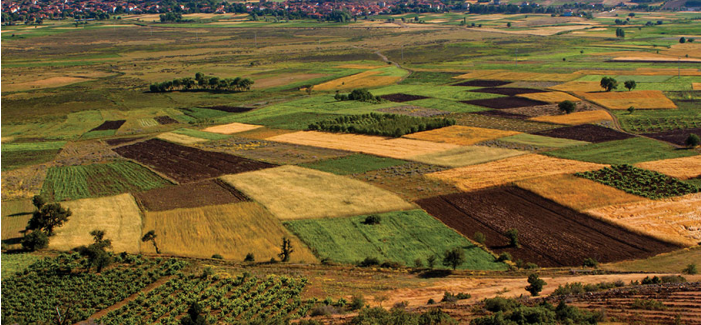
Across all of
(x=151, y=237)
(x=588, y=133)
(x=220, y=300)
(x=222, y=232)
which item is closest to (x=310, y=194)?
(x=222, y=232)

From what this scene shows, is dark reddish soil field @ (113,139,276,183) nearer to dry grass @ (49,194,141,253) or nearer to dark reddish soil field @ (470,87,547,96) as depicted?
dry grass @ (49,194,141,253)

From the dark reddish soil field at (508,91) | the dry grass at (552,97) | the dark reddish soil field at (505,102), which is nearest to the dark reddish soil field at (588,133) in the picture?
the dark reddish soil field at (505,102)

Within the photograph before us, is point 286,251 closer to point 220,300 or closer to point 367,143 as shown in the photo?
point 220,300

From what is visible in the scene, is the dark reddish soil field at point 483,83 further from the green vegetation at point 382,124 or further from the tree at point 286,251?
the tree at point 286,251

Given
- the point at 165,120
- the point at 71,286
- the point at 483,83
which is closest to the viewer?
the point at 71,286

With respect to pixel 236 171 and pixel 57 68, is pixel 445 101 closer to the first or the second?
pixel 236 171

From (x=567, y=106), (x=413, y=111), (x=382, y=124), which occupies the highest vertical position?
(x=567, y=106)
